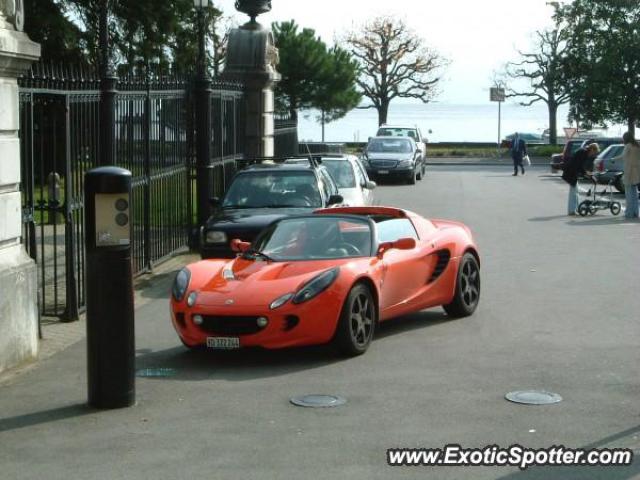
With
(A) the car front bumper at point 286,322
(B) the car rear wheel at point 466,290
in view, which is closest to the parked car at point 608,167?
(B) the car rear wheel at point 466,290

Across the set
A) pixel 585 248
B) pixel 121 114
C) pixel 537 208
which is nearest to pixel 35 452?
pixel 121 114

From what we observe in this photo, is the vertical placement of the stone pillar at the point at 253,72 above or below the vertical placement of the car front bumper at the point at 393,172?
above

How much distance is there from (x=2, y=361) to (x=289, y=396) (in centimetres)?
272

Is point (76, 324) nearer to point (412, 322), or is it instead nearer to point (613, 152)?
point (412, 322)

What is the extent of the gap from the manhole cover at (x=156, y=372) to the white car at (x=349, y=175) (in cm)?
1130

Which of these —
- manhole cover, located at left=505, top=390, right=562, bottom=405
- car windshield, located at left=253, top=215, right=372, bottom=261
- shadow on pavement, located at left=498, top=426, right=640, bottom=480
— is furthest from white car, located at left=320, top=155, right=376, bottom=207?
shadow on pavement, located at left=498, top=426, right=640, bottom=480

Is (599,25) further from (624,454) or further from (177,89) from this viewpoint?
(624,454)

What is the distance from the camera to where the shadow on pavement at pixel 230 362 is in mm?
10281

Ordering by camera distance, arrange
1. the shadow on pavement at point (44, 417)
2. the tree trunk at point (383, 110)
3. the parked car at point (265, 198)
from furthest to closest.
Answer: the tree trunk at point (383, 110), the parked car at point (265, 198), the shadow on pavement at point (44, 417)

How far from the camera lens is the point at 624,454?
748 cm

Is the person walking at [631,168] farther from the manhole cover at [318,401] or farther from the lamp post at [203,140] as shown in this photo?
the manhole cover at [318,401]

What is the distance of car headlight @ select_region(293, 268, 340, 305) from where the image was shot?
417 inches

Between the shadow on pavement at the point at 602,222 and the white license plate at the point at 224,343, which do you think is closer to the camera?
the white license plate at the point at 224,343

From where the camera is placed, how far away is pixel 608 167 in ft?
122
